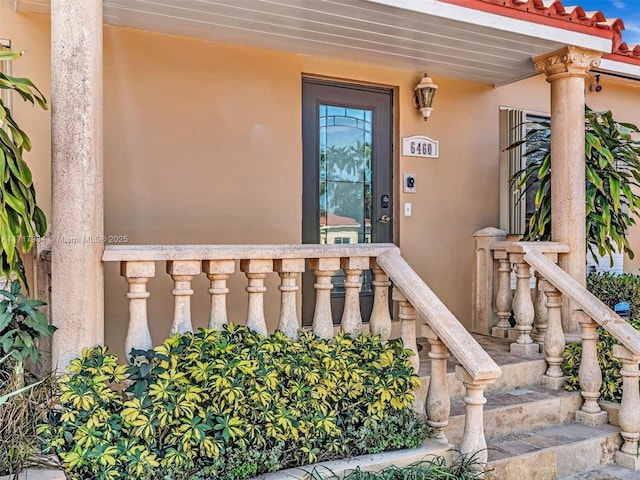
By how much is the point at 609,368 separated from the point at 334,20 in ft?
10.0

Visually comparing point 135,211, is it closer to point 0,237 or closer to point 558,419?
point 0,237

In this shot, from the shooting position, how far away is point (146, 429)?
7.36 feet

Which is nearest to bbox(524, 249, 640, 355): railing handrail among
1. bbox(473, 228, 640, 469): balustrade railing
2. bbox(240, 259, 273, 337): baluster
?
bbox(473, 228, 640, 469): balustrade railing

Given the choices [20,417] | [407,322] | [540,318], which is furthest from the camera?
[540,318]

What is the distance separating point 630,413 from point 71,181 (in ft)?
11.3

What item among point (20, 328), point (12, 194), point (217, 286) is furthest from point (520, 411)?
point (12, 194)

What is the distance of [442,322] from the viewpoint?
2846 millimetres

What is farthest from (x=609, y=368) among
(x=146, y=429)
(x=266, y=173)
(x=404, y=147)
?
(x=146, y=429)

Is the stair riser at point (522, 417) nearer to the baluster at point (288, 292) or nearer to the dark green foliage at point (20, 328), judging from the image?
the baluster at point (288, 292)

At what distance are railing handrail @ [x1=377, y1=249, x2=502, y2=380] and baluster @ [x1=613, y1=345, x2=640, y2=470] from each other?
3.94 feet

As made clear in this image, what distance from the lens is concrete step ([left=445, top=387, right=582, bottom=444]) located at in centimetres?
331

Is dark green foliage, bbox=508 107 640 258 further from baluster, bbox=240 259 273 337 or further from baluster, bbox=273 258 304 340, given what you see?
baluster, bbox=240 259 273 337

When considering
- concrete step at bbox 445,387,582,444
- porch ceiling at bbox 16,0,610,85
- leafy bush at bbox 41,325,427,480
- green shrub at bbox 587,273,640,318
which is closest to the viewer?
leafy bush at bbox 41,325,427,480

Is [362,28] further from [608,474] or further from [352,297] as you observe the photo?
[608,474]
